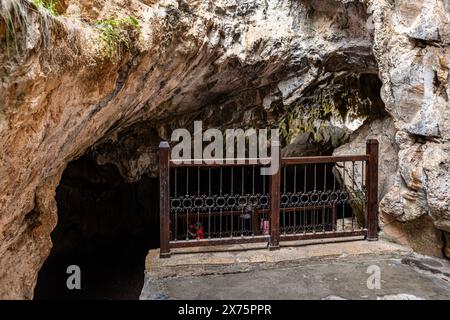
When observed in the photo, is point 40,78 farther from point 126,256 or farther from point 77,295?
point 126,256

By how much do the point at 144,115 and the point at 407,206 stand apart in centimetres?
475

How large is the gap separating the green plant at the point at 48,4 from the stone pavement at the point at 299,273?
286 centimetres

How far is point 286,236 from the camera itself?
4973 millimetres

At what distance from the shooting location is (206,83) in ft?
23.3

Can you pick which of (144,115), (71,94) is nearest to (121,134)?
(144,115)

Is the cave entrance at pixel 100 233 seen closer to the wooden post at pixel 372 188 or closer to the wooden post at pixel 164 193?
the wooden post at pixel 164 193

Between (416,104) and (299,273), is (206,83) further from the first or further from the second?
(299,273)

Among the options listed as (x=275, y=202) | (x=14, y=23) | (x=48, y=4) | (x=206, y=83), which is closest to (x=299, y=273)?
(x=275, y=202)

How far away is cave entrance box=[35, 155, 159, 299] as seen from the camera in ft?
30.9

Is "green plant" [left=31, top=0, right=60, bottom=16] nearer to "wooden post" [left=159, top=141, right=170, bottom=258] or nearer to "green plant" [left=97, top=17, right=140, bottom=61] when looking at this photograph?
"green plant" [left=97, top=17, right=140, bottom=61]

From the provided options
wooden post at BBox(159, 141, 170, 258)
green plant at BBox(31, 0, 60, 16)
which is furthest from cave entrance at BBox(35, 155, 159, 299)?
green plant at BBox(31, 0, 60, 16)

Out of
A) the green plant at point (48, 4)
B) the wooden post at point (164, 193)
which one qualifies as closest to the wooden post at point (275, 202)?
the wooden post at point (164, 193)

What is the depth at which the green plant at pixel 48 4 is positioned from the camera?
115 inches

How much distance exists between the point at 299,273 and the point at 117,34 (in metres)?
3.50
